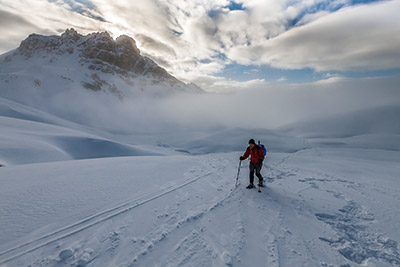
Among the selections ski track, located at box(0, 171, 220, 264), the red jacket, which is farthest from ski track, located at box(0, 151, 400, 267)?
the red jacket

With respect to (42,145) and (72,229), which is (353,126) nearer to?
(72,229)

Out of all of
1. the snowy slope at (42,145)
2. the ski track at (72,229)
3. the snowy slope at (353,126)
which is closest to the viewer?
the ski track at (72,229)

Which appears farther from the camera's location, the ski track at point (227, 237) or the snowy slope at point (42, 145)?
the snowy slope at point (42, 145)

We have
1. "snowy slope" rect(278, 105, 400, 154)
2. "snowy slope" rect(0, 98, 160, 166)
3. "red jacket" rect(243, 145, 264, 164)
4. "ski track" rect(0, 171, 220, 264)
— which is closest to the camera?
"ski track" rect(0, 171, 220, 264)

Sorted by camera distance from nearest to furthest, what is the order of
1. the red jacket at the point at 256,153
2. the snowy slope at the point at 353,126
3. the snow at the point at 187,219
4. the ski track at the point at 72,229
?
the ski track at the point at 72,229 → the snow at the point at 187,219 → the red jacket at the point at 256,153 → the snowy slope at the point at 353,126

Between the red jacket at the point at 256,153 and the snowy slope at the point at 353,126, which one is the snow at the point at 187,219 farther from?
the snowy slope at the point at 353,126

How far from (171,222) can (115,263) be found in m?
1.54

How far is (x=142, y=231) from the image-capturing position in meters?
4.21

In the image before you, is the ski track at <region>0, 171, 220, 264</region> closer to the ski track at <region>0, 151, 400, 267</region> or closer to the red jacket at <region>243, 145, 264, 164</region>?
the ski track at <region>0, 151, 400, 267</region>

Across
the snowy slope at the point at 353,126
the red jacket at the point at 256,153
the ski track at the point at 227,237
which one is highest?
the snowy slope at the point at 353,126

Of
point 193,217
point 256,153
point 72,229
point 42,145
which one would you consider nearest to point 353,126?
point 256,153

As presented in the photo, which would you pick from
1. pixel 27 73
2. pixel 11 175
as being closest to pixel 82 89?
pixel 27 73

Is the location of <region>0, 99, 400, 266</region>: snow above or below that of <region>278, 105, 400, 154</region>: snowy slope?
below

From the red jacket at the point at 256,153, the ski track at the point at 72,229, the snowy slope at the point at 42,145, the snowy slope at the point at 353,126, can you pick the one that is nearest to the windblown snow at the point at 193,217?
the ski track at the point at 72,229
